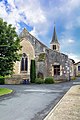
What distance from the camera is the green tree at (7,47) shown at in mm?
19381

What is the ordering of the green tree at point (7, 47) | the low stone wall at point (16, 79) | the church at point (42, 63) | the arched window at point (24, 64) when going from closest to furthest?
the green tree at point (7, 47) < the low stone wall at point (16, 79) < the church at point (42, 63) < the arched window at point (24, 64)

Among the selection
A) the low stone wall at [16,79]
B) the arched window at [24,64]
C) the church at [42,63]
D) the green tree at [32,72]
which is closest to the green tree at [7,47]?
the low stone wall at [16,79]

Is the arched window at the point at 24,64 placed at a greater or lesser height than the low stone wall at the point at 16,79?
greater

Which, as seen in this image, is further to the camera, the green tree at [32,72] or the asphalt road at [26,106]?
the green tree at [32,72]

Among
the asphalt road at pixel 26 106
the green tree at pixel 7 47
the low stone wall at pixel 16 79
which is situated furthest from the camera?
the low stone wall at pixel 16 79

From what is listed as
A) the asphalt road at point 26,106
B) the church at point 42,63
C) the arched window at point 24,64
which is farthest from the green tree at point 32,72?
the asphalt road at point 26,106

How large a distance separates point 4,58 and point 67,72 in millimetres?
21881

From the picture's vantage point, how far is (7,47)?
19.6 m

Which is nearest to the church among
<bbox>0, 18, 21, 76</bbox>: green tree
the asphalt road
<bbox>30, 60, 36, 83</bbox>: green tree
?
<bbox>30, 60, 36, 83</bbox>: green tree

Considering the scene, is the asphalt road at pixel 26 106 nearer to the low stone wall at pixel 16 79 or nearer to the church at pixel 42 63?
the low stone wall at pixel 16 79

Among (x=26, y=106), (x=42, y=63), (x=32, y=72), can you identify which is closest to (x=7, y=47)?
(x=26, y=106)

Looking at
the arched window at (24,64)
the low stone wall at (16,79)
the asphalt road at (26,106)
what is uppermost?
the arched window at (24,64)

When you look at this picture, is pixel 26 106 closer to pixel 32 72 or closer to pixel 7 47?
pixel 7 47

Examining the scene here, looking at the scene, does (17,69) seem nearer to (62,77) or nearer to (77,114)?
(62,77)
